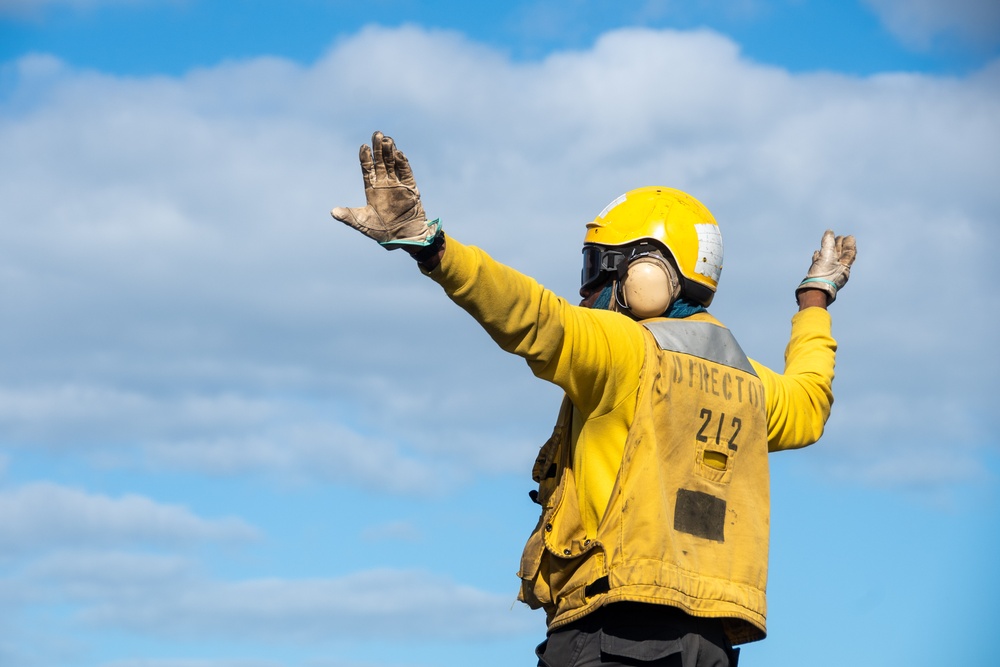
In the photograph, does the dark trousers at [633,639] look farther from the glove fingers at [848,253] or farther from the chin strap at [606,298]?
the glove fingers at [848,253]

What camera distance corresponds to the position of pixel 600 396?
25.7 feet

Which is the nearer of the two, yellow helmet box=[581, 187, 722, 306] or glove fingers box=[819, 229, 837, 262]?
yellow helmet box=[581, 187, 722, 306]

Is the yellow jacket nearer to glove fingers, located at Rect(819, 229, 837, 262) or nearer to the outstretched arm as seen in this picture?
the outstretched arm

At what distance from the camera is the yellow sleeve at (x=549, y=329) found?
713cm

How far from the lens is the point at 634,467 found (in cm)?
779

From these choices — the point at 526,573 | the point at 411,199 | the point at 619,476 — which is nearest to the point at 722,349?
the point at 619,476

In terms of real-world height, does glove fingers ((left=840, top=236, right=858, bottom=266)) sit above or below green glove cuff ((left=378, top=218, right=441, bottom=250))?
above

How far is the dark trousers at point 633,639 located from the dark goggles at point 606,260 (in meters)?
1.86

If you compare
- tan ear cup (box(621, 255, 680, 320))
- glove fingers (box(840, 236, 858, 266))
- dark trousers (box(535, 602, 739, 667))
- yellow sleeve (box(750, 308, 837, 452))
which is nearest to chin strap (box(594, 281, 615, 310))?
tan ear cup (box(621, 255, 680, 320))

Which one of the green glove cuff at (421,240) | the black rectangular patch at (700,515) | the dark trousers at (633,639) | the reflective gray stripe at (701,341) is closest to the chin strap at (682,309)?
the reflective gray stripe at (701,341)

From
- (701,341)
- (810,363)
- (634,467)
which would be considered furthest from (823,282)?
(634,467)

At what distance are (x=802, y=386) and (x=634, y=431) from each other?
181 centimetres

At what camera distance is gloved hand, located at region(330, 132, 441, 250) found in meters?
7.02

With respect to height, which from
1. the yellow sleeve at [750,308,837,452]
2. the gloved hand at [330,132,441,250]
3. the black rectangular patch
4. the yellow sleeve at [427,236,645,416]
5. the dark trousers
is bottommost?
the dark trousers
